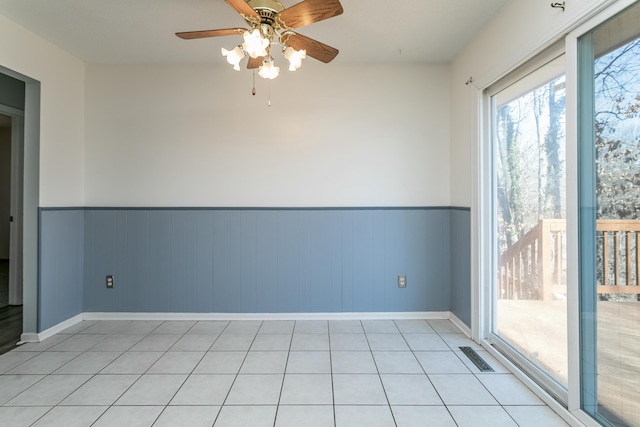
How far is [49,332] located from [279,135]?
9.16 feet

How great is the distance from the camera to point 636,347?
1.43 m

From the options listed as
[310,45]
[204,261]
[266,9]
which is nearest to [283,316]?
[204,261]

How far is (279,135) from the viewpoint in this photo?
3.29 metres

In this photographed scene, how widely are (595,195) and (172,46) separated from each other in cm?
334

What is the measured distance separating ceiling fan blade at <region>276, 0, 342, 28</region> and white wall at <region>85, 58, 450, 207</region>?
1.43 meters

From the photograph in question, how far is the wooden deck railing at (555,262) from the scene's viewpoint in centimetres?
146

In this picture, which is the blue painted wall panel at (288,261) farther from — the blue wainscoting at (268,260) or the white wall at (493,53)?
the white wall at (493,53)

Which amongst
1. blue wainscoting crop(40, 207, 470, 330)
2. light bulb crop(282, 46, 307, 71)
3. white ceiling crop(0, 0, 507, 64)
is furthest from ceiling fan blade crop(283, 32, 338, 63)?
blue wainscoting crop(40, 207, 470, 330)

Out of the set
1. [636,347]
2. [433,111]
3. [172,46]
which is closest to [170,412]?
[636,347]

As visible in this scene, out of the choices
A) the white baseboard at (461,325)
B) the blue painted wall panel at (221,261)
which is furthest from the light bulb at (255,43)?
the white baseboard at (461,325)

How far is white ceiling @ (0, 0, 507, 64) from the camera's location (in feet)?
7.66

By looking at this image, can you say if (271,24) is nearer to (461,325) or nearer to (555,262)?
(555,262)

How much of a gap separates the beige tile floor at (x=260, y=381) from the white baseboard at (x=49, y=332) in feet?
0.23

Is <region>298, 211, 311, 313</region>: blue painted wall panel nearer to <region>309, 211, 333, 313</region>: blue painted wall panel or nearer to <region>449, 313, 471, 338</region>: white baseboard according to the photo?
<region>309, 211, 333, 313</region>: blue painted wall panel
